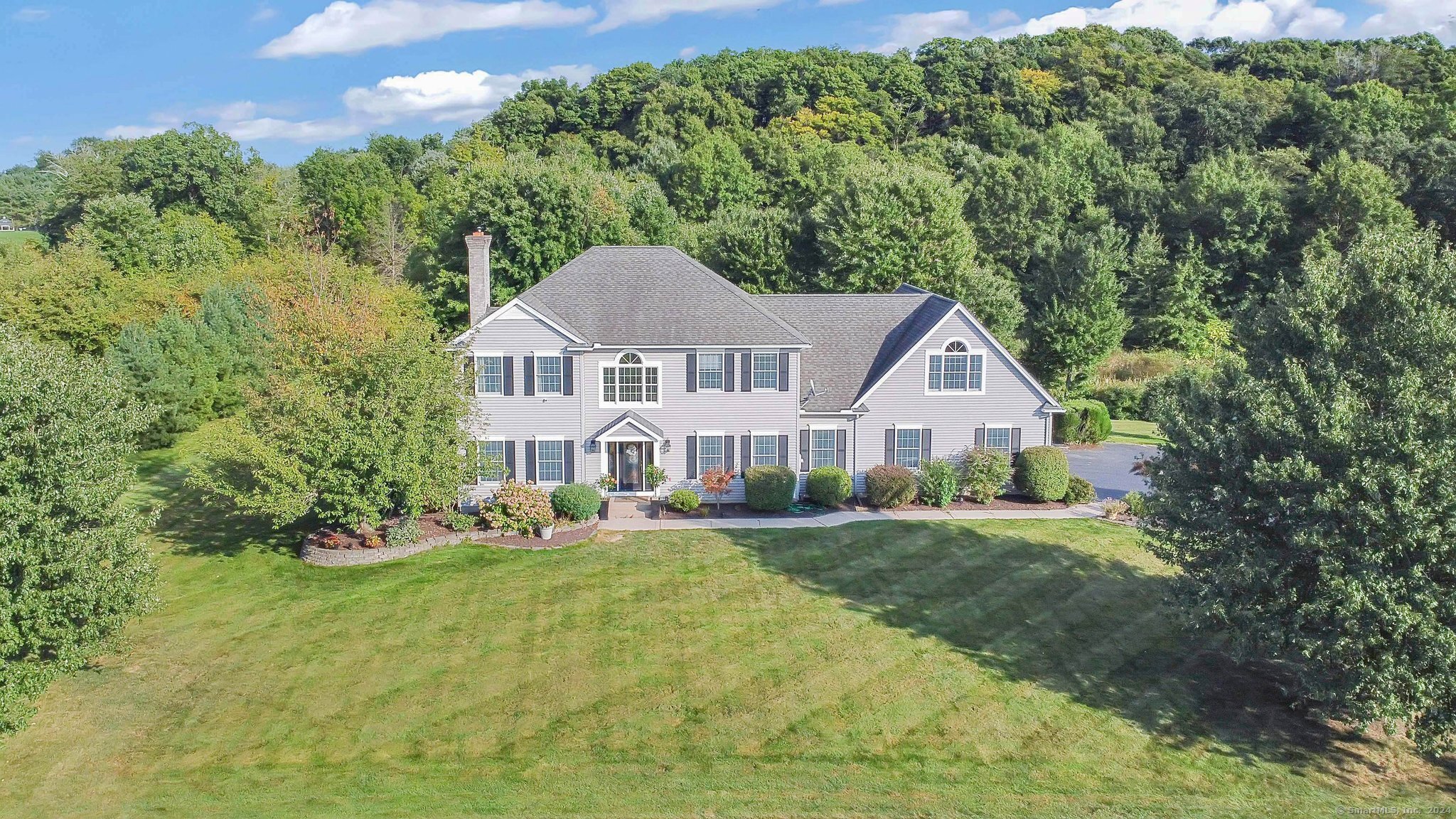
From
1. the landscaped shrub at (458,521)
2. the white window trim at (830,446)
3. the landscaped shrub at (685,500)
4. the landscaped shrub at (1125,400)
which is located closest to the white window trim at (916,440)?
the white window trim at (830,446)

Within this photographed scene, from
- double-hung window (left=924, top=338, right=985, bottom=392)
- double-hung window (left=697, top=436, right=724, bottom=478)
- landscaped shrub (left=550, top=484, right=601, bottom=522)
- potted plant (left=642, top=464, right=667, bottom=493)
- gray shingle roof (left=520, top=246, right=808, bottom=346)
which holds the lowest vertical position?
landscaped shrub (left=550, top=484, right=601, bottom=522)

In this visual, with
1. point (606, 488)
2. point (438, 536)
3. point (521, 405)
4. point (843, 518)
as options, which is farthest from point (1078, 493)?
point (438, 536)

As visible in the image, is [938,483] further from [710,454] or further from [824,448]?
[710,454]

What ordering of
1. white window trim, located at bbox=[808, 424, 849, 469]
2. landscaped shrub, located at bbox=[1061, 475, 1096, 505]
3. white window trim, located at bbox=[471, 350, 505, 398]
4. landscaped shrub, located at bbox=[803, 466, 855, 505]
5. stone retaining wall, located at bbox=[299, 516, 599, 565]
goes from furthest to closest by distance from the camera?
white window trim, located at bbox=[808, 424, 849, 469] → landscaped shrub, located at bbox=[1061, 475, 1096, 505] → landscaped shrub, located at bbox=[803, 466, 855, 505] → white window trim, located at bbox=[471, 350, 505, 398] → stone retaining wall, located at bbox=[299, 516, 599, 565]

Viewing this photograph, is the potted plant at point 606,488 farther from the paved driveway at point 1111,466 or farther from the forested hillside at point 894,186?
the forested hillside at point 894,186

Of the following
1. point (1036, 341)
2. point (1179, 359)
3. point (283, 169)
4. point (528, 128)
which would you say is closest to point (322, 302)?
point (1036, 341)

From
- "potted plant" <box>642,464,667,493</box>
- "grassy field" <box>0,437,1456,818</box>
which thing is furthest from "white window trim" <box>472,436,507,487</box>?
"potted plant" <box>642,464,667,493</box>

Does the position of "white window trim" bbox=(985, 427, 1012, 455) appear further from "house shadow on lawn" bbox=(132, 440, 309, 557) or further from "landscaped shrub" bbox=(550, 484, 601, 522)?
"house shadow on lawn" bbox=(132, 440, 309, 557)
